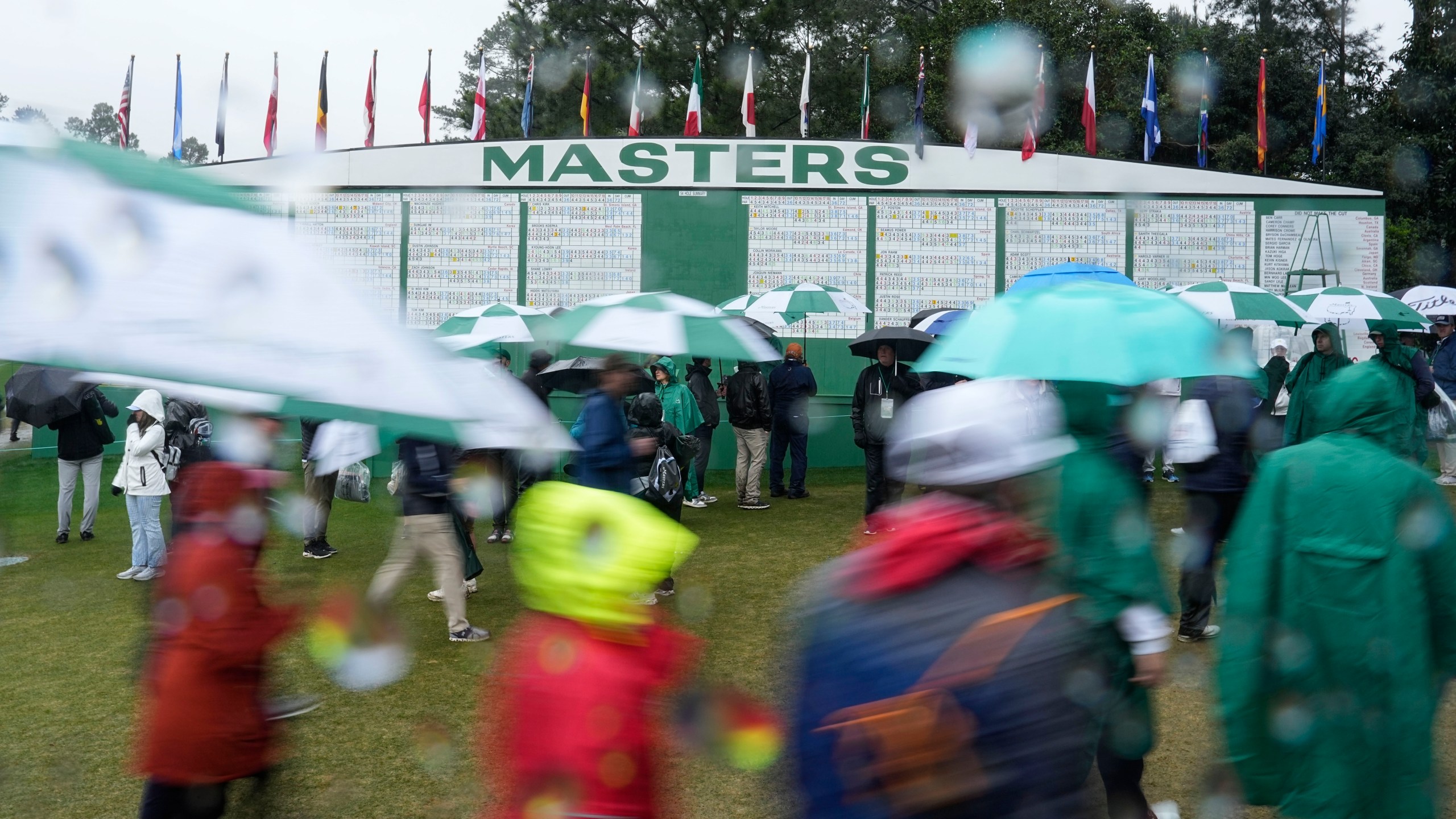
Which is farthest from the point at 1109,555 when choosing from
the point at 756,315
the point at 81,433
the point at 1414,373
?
Answer: the point at 756,315

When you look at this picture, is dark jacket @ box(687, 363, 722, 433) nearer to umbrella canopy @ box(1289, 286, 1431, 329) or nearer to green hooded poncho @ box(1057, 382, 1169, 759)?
umbrella canopy @ box(1289, 286, 1431, 329)

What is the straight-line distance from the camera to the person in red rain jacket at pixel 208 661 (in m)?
3.30

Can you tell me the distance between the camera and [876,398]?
37.0 ft

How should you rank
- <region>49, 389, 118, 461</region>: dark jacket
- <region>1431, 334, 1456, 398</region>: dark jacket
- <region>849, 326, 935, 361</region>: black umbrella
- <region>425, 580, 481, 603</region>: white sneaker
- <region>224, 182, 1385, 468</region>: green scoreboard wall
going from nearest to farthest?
<region>425, 580, 481, 603</region>: white sneaker
<region>49, 389, 118, 461</region>: dark jacket
<region>849, 326, 935, 361</region>: black umbrella
<region>1431, 334, 1456, 398</region>: dark jacket
<region>224, 182, 1385, 468</region>: green scoreboard wall

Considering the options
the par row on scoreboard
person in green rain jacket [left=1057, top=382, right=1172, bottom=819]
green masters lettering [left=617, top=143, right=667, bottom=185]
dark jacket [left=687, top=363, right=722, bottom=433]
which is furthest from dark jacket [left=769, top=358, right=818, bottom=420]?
person in green rain jacket [left=1057, top=382, right=1172, bottom=819]

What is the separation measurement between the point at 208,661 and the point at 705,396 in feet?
33.2

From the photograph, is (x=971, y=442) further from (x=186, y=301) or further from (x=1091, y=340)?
(x=1091, y=340)

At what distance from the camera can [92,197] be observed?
2.02 meters

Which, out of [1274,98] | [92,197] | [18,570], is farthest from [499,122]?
[92,197]

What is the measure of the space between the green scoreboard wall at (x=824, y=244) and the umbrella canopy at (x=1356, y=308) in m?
3.10

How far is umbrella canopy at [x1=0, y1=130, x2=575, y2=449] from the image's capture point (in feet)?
6.37

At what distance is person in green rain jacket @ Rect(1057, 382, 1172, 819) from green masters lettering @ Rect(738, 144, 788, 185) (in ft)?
44.8

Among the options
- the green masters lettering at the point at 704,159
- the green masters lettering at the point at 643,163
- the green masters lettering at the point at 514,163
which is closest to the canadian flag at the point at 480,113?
the green masters lettering at the point at 514,163

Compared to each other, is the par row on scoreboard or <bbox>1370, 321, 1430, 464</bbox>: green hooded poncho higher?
the par row on scoreboard
